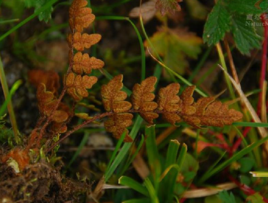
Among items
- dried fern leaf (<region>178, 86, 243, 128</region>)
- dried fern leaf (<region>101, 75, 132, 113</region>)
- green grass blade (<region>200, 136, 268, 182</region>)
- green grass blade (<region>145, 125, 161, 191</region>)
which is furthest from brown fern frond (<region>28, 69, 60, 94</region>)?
green grass blade (<region>200, 136, 268, 182</region>)

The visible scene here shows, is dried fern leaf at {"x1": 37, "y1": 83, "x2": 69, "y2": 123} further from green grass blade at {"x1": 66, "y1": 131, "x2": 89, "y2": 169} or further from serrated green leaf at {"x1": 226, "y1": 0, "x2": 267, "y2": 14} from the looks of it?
serrated green leaf at {"x1": 226, "y1": 0, "x2": 267, "y2": 14}

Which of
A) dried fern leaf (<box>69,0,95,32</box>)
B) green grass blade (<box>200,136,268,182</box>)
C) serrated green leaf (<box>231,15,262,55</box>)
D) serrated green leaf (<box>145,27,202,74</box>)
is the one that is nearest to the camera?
dried fern leaf (<box>69,0,95,32</box>)

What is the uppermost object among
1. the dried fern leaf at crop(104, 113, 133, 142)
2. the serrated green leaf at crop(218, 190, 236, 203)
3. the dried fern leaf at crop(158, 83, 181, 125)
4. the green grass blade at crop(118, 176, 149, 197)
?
the dried fern leaf at crop(158, 83, 181, 125)

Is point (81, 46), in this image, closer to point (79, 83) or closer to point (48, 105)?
point (79, 83)

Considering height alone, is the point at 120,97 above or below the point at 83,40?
below

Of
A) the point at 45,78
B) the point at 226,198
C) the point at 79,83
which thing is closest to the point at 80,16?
the point at 79,83

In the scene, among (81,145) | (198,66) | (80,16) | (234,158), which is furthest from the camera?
(198,66)
